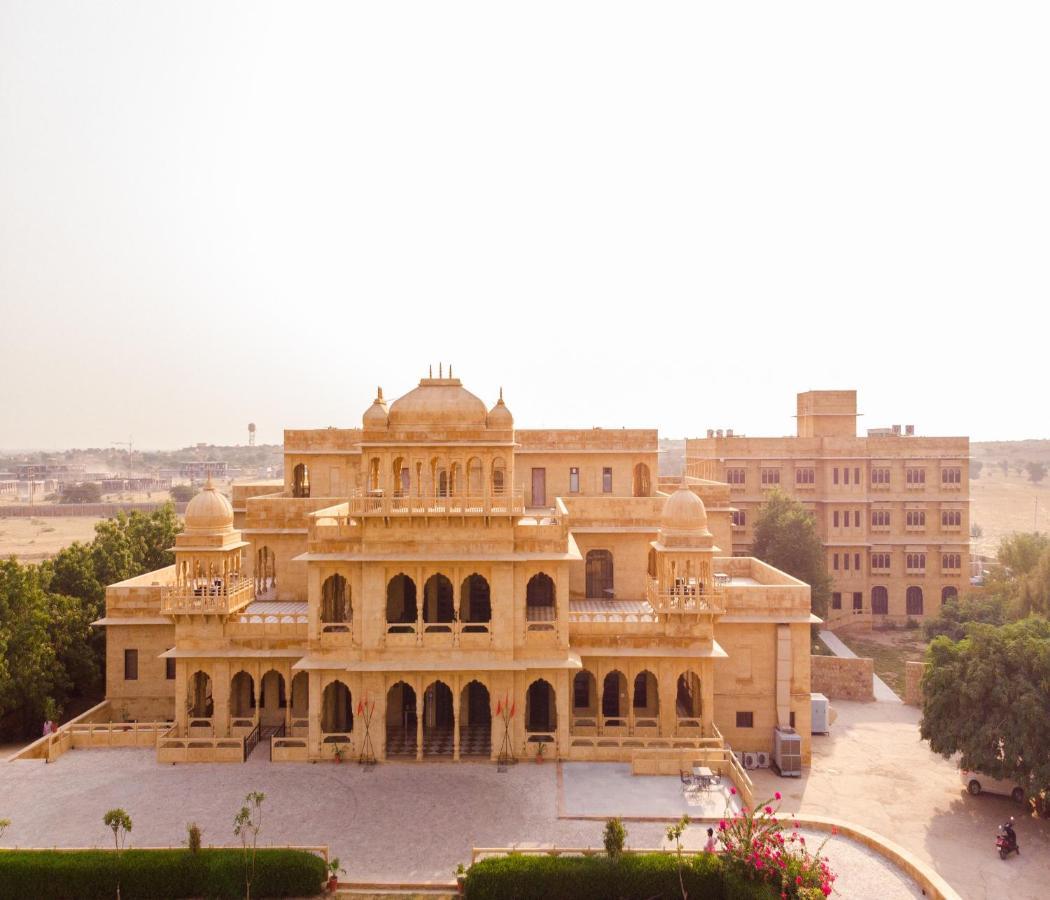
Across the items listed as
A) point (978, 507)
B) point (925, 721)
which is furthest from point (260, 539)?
point (978, 507)

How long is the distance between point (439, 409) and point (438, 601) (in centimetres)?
918

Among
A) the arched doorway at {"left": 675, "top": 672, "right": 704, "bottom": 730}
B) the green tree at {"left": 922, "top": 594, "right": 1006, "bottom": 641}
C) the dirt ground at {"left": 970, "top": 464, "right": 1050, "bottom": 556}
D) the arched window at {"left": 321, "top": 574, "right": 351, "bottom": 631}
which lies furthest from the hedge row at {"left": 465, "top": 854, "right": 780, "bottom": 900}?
the dirt ground at {"left": 970, "top": 464, "right": 1050, "bottom": 556}

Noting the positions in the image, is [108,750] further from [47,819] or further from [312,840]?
[312,840]

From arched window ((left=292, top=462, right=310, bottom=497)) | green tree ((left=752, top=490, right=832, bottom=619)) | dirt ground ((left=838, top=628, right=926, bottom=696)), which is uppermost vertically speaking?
arched window ((left=292, top=462, right=310, bottom=497))

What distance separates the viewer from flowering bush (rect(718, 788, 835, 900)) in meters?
19.2

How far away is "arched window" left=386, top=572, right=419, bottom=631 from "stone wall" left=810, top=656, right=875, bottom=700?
77.2 ft

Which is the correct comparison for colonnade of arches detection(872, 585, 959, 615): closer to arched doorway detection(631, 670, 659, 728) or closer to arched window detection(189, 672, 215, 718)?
arched doorway detection(631, 670, 659, 728)

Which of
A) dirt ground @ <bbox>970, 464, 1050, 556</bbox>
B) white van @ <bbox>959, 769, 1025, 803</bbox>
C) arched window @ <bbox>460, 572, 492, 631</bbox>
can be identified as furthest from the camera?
dirt ground @ <bbox>970, 464, 1050, 556</bbox>

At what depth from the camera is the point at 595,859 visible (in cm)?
2095

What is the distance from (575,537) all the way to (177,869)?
21.1 meters

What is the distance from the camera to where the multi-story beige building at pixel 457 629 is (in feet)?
96.9

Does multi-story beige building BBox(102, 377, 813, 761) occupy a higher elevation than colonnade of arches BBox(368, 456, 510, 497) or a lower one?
lower

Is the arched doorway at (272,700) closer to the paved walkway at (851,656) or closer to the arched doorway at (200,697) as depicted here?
the arched doorway at (200,697)

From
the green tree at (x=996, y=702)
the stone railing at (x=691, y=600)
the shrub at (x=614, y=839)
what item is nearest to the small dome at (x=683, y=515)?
the stone railing at (x=691, y=600)
